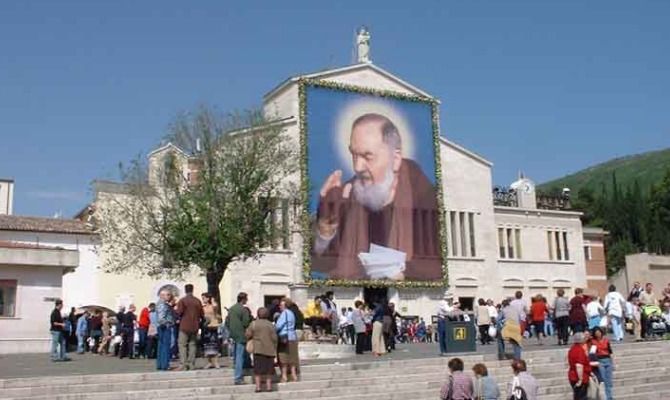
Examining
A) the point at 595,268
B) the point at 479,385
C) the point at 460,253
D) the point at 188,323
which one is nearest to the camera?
the point at 479,385

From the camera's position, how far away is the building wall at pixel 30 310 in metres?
26.7

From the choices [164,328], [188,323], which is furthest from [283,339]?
[164,328]

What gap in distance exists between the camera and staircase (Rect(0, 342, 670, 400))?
14594 mm

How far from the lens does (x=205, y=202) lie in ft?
79.6

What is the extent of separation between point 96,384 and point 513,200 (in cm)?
4032

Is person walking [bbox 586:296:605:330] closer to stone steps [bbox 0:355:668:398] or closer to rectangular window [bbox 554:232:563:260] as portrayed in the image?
stone steps [bbox 0:355:668:398]

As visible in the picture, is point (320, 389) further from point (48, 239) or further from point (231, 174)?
point (48, 239)

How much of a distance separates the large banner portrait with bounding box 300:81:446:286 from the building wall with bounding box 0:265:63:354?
13917 mm

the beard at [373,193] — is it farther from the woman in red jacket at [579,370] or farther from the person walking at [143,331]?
the woman in red jacket at [579,370]

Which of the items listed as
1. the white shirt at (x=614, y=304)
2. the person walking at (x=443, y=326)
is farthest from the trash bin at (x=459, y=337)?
the white shirt at (x=614, y=304)

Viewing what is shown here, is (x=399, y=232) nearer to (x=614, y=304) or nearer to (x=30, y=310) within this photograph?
(x=614, y=304)

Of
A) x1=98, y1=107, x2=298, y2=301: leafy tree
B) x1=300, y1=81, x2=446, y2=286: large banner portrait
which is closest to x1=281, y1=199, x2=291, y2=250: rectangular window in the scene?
x1=98, y1=107, x2=298, y2=301: leafy tree

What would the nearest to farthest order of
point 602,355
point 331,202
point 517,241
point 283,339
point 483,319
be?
point 602,355 < point 283,339 < point 483,319 < point 331,202 < point 517,241

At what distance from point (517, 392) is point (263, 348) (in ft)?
16.9
